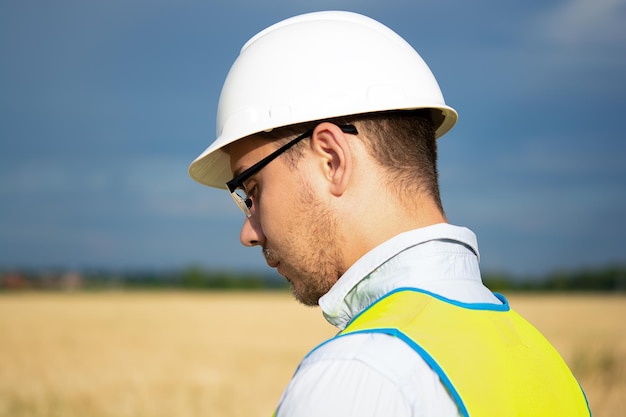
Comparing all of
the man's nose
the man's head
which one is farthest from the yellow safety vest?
the man's nose

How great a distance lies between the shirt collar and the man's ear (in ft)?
0.67

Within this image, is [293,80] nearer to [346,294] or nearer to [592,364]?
[346,294]

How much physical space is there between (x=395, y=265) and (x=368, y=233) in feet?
0.49

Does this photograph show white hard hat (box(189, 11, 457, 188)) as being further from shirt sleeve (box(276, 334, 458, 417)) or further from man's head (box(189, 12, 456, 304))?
shirt sleeve (box(276, 334, 458, 417))

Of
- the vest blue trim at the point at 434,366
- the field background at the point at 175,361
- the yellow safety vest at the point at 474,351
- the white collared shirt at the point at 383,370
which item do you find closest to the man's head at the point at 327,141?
the white collared shirt at the point at 383,370

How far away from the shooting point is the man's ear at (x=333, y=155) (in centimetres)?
172

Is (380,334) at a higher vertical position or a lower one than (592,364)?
higher

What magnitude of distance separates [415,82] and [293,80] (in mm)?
382

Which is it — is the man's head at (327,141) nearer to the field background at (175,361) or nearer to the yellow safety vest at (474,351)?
the yellow safety vest at (474,351)

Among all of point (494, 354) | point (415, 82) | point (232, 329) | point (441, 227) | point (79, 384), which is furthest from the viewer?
point (232, 329)

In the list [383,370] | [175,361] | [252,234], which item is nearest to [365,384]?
[383,370]

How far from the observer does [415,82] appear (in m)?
2.08

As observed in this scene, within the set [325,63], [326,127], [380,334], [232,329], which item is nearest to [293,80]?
[325,63]

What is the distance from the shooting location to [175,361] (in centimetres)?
1750
